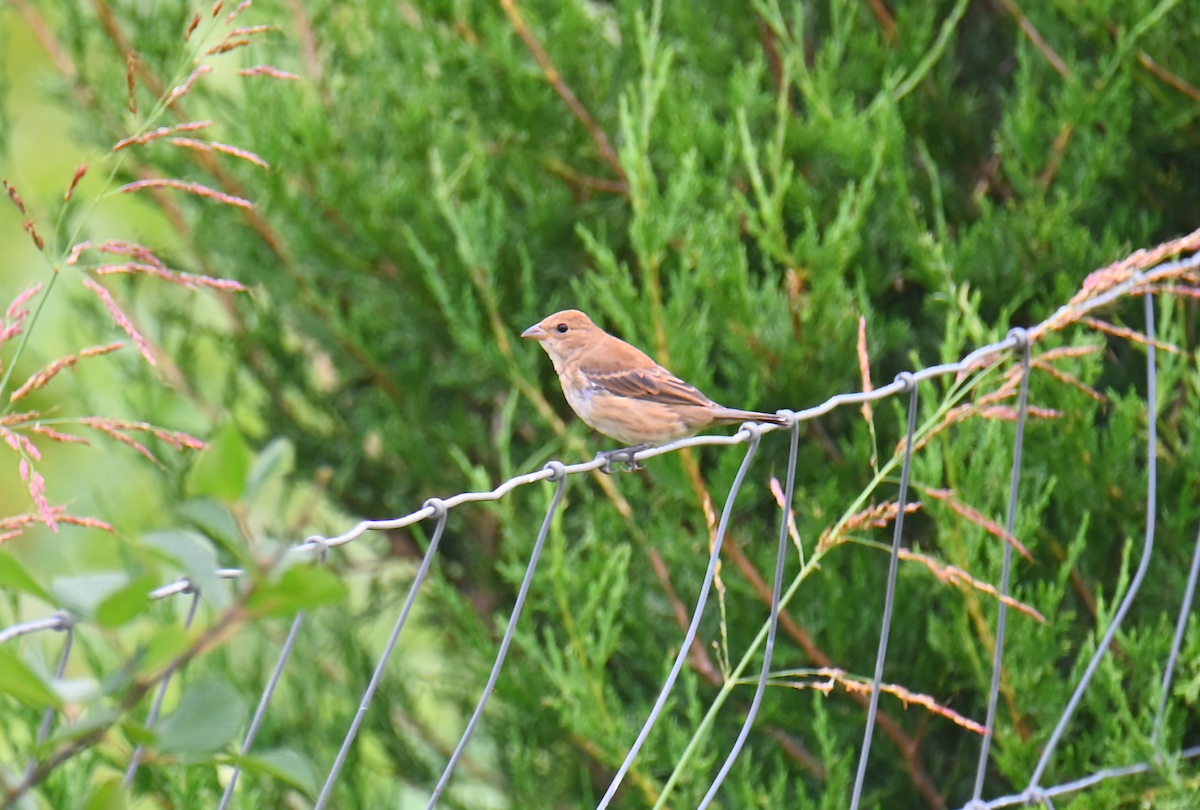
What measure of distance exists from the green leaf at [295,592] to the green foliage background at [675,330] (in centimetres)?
209

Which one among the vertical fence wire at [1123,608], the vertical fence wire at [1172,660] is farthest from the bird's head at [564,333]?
the vertical fence wire at [1172,660]

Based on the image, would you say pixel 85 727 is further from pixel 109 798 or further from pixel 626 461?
pixel 626 461

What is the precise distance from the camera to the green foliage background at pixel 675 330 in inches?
110

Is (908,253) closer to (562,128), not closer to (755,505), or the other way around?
(755,505)

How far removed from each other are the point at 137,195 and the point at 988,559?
2.73m

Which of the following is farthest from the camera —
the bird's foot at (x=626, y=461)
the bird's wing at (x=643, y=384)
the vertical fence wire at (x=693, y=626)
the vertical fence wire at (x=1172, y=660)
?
the bird's wing at (x=643, y=384)

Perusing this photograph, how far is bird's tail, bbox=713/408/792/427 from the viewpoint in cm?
225

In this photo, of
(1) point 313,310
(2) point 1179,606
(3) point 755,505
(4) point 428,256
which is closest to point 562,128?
(4) point 428,256

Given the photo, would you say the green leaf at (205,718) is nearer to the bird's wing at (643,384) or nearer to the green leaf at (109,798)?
the green leaf at (109,798)

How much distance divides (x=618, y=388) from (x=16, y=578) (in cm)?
257

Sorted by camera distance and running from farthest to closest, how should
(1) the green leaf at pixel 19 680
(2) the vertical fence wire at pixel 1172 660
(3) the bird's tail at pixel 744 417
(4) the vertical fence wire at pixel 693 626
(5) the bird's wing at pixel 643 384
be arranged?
(5) the bird's wing at pixel 643 384 → (2) the vertical fence wire at pixel 1172 660 → (3) the bird's tail at pixel 744 417 → (4) the vertical fence wire at pixel 693 626 → (1) the green leaf at pixel 19 680

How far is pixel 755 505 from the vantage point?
3188 mm

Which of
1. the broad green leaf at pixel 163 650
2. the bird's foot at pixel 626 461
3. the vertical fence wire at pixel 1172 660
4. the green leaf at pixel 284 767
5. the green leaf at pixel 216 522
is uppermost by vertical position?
the green leaf at pixel 216 522

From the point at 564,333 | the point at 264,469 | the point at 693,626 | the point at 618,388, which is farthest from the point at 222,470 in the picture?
the point at 564,333
